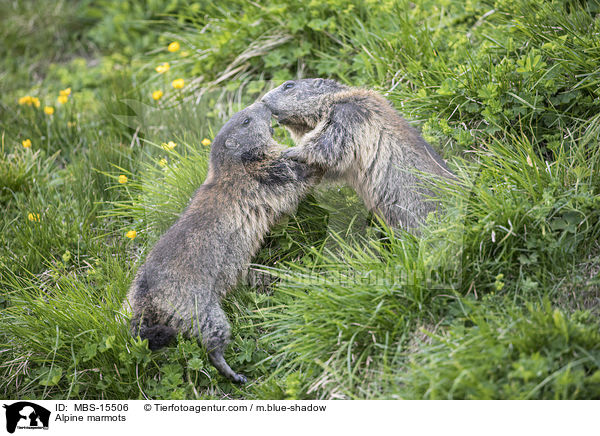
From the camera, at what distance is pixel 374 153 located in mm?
4543

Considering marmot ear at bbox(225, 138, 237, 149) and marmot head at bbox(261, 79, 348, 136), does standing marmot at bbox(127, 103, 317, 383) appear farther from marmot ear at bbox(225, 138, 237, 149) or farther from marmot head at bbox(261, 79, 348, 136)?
marmot head at bbox(261, 79, 348, 136)

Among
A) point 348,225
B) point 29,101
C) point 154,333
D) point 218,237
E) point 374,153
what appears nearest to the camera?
point 154,333

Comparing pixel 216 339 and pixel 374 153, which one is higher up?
pixel 374 153

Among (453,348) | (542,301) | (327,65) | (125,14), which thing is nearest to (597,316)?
(542,301)

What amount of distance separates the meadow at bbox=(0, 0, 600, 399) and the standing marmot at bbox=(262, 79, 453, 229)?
22cm

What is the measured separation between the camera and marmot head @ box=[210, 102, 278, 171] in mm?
4848

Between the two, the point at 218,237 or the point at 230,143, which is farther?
the point at 230,143

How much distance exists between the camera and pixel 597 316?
357 cm
